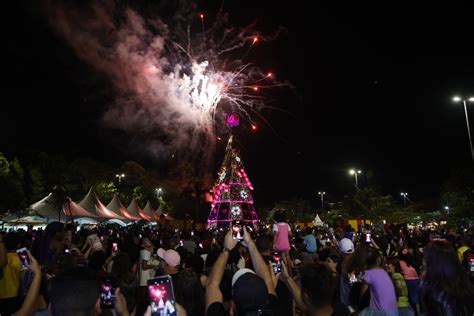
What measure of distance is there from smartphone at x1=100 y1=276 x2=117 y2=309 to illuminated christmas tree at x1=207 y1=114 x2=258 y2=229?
5051 centimetres

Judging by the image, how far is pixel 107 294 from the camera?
3570 millimetres

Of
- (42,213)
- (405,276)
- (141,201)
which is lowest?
(405,276)

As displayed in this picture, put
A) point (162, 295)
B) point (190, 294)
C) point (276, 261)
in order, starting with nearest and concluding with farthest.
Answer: point (162, 295), point (190, 294), point (276, 261)

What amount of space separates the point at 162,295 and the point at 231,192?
51.8 m

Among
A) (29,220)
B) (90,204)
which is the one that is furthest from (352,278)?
(90,204)

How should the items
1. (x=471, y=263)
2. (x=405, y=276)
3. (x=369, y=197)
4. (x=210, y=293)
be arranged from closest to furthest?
(x=210, y=293) < (x=471, y=263) < (x=405, y=276) < (x=369, y=197)

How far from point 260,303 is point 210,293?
0.47 metres

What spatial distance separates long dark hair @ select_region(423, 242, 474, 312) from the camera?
3.58 meters

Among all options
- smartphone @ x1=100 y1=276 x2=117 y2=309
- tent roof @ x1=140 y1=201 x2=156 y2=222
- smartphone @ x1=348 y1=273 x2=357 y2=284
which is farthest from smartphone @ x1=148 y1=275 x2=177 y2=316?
tent roof @ x1=140 y1=201 x2=156 y2=222

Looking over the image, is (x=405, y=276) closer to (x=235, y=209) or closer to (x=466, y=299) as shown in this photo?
(x=466, y=299)

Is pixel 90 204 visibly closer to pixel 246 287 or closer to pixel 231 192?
pixel 231 192

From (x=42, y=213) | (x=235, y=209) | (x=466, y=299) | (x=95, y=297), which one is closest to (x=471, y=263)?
(x=466, y=299)

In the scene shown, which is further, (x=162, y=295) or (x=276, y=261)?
(x=276, y=261)

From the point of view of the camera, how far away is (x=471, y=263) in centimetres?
735
